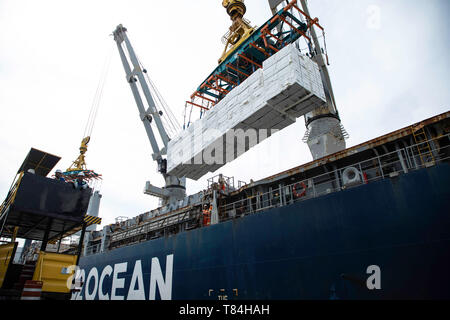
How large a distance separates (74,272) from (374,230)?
846cm

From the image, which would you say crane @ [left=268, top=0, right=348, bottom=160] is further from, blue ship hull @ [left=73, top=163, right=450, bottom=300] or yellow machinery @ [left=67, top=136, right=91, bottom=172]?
yellow machinery @ [left=67, top=136, right=91, bottom=172]

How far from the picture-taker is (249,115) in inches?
520

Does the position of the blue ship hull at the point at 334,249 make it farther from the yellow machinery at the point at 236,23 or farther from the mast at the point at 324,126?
the yellow machinery at the point at 236,23

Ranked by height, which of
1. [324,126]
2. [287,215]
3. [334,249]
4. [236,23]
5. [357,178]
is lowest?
[334,249]

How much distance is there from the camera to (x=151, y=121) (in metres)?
27.0

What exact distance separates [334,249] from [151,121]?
22.5 metres

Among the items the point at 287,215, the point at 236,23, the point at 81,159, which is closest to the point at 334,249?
the point at 287,215

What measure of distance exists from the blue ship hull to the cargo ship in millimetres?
29

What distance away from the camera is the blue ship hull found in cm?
678

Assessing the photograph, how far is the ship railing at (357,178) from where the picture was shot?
27.8 ft

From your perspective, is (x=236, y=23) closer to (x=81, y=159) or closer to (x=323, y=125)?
(x=323, y=125)

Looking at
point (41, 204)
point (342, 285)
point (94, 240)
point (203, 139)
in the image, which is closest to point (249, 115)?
point (203, 139)

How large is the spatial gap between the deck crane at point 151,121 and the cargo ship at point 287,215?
13.7 ft
